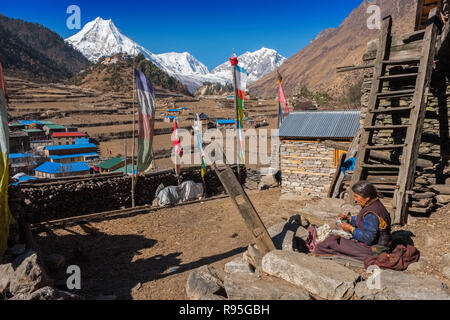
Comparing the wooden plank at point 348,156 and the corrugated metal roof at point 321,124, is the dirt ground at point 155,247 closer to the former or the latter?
the wooden plank at point 348,156

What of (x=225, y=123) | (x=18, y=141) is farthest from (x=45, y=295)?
(x=225, y=123)

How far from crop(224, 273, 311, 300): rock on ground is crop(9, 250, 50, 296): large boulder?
2723mm

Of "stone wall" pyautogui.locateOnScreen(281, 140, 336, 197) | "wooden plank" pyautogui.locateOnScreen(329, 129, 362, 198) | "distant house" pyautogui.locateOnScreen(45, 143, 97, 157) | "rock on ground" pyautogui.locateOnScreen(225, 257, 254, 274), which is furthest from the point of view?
"distant house" pyautogui.locateOnScreen(45, 143, 97, 157)

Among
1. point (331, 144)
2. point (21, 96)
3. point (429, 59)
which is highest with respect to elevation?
point (21, 96)

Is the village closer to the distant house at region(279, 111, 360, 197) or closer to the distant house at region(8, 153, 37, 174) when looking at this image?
the distant house at region(279, 111, 360, 197)

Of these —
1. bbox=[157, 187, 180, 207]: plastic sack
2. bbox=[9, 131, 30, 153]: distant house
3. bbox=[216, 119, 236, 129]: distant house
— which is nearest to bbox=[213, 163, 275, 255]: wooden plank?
bbox=[157, 187, 180, 207]: plastic sack

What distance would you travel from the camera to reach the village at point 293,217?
411cm

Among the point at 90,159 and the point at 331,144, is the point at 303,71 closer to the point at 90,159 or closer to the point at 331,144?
the point at 90,159

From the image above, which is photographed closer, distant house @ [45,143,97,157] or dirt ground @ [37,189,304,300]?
dirt ground @ [37,189,304,300]

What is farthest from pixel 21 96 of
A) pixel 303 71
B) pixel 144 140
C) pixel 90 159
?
pixel 303 71

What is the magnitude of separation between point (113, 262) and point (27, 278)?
3407 mm

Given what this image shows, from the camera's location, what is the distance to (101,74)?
10262 cm

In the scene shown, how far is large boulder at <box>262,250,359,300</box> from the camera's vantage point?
362 centimetres

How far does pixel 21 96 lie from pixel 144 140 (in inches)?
2774
